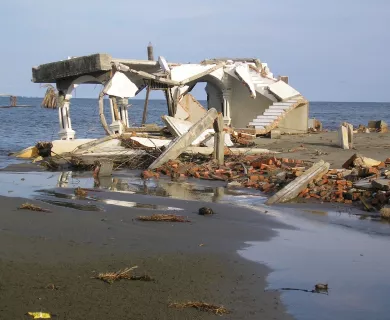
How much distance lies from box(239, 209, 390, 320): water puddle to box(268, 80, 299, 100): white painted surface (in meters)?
19.1

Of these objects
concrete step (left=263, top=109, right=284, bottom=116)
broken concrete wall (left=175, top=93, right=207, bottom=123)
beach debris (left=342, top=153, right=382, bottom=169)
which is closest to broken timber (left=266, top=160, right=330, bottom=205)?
beach debris (left=342, top=153, right=382, bottom=169)

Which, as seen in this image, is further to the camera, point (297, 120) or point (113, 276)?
point (297, 120)

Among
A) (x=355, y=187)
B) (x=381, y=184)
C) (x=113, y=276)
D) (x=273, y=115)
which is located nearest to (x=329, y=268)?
(x=113, y=276)

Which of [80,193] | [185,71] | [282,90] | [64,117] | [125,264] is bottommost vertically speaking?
[80,193]

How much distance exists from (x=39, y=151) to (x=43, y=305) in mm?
17584

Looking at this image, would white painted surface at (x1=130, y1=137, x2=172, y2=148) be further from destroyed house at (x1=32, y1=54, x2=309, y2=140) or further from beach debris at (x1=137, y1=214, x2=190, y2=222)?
beach debris at (x1=137, y1=214, x2=190, y2=222)

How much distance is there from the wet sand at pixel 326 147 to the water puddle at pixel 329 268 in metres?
7.32

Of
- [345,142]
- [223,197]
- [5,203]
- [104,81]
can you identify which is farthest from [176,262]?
[104,81]

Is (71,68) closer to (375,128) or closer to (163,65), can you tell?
(163,65)

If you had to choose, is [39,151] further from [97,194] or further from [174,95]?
[97,194]

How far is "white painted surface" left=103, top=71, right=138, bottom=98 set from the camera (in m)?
22.0

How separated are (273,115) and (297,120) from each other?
2.12 metres

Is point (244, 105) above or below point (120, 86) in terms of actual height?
below

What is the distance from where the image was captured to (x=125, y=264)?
6746 mm
